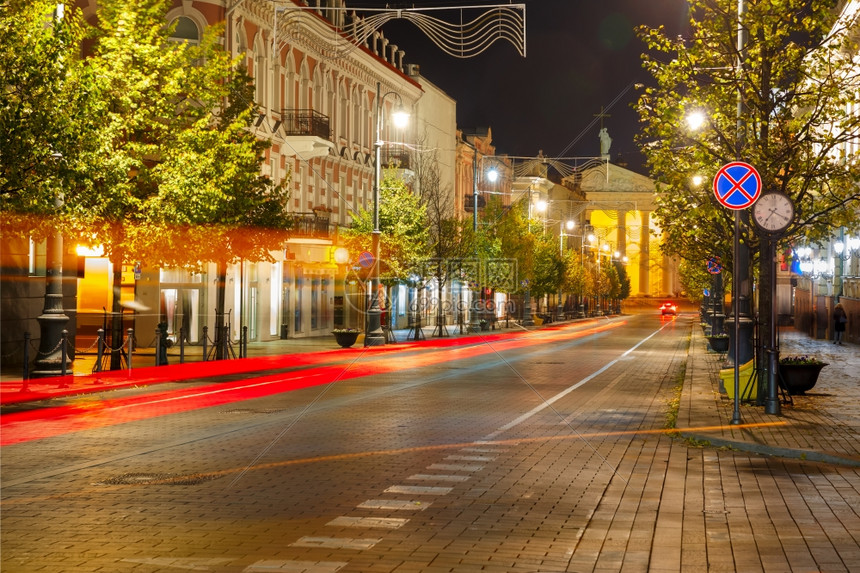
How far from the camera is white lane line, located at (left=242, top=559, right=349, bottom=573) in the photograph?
7.23 metres

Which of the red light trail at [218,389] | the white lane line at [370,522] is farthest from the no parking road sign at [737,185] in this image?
the white lane line at [370,522]

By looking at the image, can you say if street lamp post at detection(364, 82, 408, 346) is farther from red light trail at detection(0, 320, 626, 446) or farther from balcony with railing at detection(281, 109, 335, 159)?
balcony with railing at detection(281, 109, 335, 159)

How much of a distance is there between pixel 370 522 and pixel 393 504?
813 mm

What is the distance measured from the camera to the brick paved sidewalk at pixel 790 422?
42.7ft

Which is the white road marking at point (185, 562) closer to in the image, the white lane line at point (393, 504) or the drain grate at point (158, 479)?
the white lane line at point (393, 504)

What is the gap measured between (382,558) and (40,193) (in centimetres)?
1326

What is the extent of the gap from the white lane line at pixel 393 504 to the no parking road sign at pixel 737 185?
8.98 meters

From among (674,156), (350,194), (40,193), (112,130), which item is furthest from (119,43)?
(350,194)

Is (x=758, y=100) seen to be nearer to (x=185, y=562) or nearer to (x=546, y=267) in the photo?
(x=185, y=562)

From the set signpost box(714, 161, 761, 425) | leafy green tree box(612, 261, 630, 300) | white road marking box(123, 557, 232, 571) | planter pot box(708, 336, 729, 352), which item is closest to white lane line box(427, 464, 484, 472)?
white road marking box(123, 557, 232, 571)

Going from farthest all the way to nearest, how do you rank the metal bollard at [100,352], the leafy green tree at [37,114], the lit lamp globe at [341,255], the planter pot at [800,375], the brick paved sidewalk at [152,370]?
the lit lamp globe at [341,255] < the metal bollard at [100,352] < the brick paved sidewalk at [152,370] < the planter pot at [800,375] < the leafy green tree at [37,114]

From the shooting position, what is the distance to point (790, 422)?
1584 centimetres

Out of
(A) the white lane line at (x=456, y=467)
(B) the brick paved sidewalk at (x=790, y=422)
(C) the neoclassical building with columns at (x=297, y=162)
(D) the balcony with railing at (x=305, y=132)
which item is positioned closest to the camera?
(A) the white lane line at (x=456, y=467)

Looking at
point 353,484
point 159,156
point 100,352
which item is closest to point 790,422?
point 353,484
